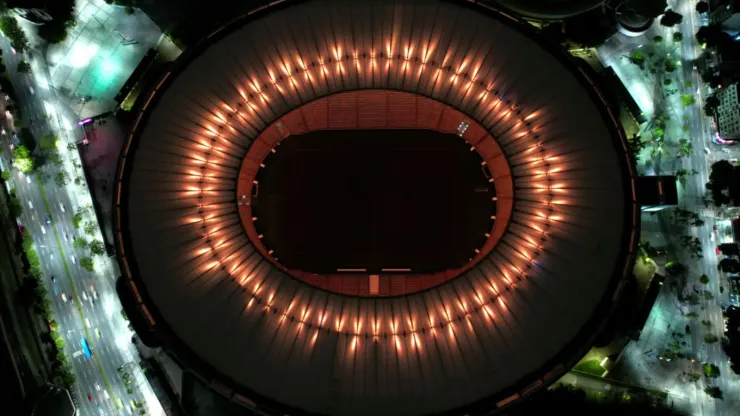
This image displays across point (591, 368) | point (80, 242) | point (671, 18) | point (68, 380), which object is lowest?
point (591, 368)

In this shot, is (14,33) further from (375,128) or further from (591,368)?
(591,368)

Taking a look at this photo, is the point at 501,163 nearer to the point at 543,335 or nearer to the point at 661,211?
the point at 543,335

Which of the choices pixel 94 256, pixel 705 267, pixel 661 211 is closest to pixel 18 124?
pixel 94 256

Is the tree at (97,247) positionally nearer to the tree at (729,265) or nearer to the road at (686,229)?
the road at (686,229)

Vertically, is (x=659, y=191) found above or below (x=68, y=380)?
above

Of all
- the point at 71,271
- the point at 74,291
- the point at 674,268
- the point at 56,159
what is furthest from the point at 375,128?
the point at 74,291

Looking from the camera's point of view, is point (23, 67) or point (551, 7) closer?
point (551, 7)
